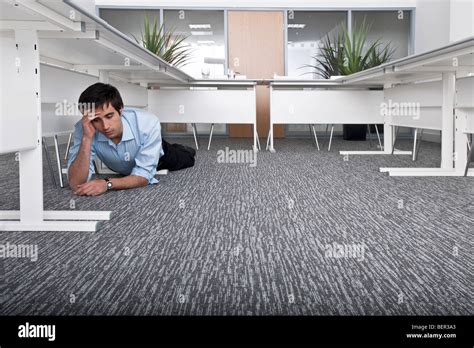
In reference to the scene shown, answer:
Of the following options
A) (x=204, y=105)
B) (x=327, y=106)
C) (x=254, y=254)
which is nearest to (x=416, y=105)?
(x=327, y=106)

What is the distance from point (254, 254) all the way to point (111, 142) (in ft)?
4.64

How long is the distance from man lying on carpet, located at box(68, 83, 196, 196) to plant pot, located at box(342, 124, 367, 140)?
4.59 meters

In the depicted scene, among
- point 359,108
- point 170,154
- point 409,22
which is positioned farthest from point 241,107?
point 409,22

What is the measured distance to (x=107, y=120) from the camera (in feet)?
8.55

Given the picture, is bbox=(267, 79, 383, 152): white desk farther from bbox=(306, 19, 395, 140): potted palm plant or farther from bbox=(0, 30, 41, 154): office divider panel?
bbox=(0, 30, 41, 154): office divider panel

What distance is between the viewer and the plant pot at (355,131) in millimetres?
7277

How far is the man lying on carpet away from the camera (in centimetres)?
257

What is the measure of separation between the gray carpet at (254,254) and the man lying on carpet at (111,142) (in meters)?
0.08

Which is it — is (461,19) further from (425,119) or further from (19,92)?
(19,92)

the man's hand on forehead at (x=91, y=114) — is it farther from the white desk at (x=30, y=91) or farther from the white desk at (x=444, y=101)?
the white desk at (x=444, y=101)
